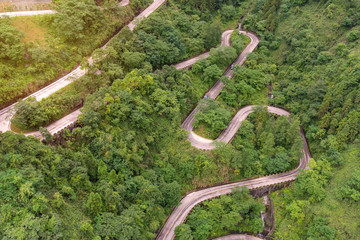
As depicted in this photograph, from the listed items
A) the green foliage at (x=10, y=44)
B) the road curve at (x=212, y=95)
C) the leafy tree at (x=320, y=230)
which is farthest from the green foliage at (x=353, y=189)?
the green foliage at (x=10, y=44)

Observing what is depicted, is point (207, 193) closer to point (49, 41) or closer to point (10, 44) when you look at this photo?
point (49, 41)

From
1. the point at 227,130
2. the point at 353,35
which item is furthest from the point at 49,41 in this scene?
the point at 353,35

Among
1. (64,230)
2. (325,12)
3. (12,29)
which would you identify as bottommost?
(64,230)

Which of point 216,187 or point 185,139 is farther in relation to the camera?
point 185,139

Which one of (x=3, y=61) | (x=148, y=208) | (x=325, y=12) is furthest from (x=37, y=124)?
(x=325, y=12)

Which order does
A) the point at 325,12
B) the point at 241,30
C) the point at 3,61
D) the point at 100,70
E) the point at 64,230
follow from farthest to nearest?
1. the point at 241,30
2. the point at 325,12
3. the point at 100,70
4. the point at 3,61
5. the point at 64,230

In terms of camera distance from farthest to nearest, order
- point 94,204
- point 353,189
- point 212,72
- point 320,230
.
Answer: point 212,72 < point 353,189 < point 320,230 < point 94,204

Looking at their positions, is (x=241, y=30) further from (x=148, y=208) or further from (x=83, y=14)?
(x=148, y=208)

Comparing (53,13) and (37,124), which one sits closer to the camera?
(37,124)

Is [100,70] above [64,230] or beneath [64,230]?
above
